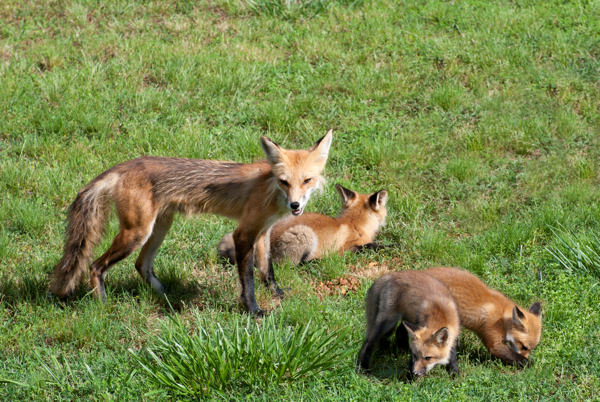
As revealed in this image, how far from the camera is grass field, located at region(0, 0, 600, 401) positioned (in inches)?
205

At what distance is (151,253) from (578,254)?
4.78 metres

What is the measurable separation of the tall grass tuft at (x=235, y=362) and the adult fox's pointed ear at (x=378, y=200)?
308 centimetres

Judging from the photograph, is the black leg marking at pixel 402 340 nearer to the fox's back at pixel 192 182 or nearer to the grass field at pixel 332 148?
the grass field at pixel 332 148

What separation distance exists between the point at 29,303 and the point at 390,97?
6.42 metres

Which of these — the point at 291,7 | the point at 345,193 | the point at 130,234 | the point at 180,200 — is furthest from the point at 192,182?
the point at 291,7

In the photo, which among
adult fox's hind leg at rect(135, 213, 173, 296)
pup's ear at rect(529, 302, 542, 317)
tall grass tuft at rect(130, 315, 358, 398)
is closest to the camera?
tall grass tuft at rect(130, 315, 358, 398)

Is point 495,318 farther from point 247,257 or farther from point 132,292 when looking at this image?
point 132,292

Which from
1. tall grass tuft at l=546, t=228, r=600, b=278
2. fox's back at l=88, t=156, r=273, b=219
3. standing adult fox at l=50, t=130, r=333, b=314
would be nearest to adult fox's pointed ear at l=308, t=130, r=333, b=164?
standing adult fox at l=50, t=130, r=333, b=314

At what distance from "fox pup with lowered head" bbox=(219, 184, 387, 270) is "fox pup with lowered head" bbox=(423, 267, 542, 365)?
6.20ft

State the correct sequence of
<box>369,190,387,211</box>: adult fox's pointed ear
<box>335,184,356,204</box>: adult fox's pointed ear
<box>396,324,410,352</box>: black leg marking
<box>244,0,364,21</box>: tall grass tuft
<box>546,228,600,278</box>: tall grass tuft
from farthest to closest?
<box>244,0,364,21</box>: tall grass tuft → <box>335,184,356,204</box>: adult fox's pointed ear → <box>369,190,387,211</box>: adult fox's pointed ear → <box>546,228,600,278</box>: tall grass tuft → <box>396,324,410,352</box>: black leg marking

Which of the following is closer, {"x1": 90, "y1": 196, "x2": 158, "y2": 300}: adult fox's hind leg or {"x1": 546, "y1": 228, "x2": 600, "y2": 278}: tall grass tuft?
{"x1": 90, "y1": 196, "x2": 158, "y2": 300}: adult fox's hind leg

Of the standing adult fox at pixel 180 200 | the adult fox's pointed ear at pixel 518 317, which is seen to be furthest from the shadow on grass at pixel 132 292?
the adult fox's pointed ear at pixel 518 317

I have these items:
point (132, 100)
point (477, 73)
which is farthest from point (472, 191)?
point (132, 100)

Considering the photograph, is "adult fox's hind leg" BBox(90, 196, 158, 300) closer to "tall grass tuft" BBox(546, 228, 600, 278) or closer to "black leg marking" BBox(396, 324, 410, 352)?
"black leg marking" BBox(396, 324, 410, 352)
